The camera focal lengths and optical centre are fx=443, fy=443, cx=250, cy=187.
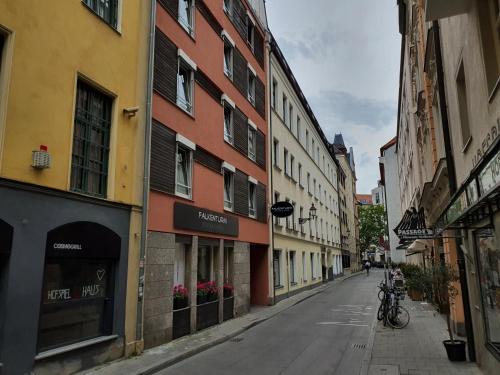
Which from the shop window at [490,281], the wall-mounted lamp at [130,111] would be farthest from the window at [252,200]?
the shop window at [490,281]

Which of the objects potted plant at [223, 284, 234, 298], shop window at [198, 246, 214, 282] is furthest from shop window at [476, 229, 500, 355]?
potted plant at [223, 284, 234, 298]

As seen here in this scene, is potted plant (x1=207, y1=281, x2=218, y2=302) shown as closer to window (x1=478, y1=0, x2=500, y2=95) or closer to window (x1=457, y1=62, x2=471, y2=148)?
window (x1=457, y1=62, x2=471, y2=148)

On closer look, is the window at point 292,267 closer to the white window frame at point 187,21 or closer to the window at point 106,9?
the white window frame at point 187,21

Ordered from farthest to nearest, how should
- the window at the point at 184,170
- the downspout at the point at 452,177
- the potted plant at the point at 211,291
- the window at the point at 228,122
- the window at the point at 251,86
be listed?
1. the window at the point at 251,86
2. the window at the point at 228,122
3. the potted plant at the point at 211,291
4. the window at the point at 184,170
5. the downspout at the point at 452,177

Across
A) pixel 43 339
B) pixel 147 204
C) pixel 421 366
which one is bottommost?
pixel 421 366

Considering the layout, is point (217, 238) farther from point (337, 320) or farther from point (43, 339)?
point (43, 339)

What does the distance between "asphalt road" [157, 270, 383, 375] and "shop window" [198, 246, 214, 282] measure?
2.28 meters

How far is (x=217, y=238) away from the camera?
50.4ft

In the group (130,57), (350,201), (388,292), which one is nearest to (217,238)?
(388,292)

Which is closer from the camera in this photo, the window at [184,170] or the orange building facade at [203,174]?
the orange building facade at [203,174]

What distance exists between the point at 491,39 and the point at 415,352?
7.19 m

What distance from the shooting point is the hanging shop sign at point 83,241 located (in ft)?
27.2

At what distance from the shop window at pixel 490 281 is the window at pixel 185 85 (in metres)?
9.63

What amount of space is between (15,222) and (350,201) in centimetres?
5830
